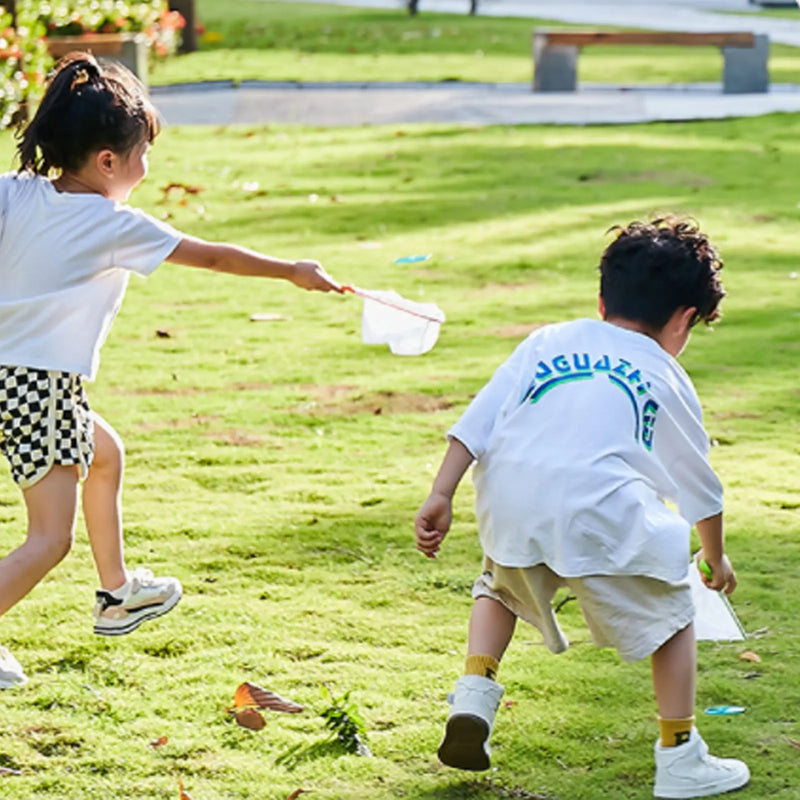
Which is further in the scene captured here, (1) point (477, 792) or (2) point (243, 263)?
(2) point (243, 263)

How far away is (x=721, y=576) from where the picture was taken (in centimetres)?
319

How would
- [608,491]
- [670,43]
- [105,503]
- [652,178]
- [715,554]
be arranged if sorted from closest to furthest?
[608,491] < [715,554] < [105,503] < [652,178] < [670,43]

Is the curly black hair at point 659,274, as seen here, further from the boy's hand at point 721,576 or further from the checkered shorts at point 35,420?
the checkered shorts at point 35,420

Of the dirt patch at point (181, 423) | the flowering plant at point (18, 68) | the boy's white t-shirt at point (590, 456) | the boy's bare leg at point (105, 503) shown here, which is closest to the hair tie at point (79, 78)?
the boy's bare leg at point (105, 503)

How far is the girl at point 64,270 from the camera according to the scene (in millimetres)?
3375

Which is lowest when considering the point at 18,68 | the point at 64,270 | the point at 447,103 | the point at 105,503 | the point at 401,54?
the point at 401,54

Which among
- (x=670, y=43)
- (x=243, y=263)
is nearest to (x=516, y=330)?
(x=243, y=263)

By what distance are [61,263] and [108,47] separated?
38.7 ft

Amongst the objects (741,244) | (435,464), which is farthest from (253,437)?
(741,244)

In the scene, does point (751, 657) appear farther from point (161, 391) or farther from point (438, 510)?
point (161, 391)

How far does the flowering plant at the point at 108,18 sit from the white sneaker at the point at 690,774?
1237 centimetres

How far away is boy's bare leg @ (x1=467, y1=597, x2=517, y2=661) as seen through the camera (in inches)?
123

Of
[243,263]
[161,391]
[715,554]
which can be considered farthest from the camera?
[161,391]

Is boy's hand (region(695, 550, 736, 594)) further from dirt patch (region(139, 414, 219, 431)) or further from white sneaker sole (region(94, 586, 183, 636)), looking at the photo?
dirt patch (region(139, 414, 219, 431))
